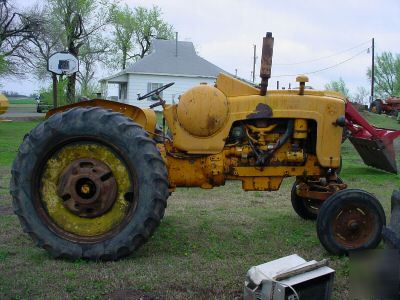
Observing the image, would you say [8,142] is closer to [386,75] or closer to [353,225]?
[353,225]

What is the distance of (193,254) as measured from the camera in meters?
5.28

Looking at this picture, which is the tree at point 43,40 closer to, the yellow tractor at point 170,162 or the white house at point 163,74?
the white house at point 163,74

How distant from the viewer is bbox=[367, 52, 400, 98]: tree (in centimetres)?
6038

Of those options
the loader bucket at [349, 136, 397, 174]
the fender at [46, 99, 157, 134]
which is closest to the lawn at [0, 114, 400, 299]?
the fender at [46, 99, 157, 134]

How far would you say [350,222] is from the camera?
17.5 ft

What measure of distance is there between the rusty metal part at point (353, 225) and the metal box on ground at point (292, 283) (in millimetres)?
1411

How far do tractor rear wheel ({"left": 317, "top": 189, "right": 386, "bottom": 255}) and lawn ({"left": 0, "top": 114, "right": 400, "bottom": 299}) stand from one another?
19 cm

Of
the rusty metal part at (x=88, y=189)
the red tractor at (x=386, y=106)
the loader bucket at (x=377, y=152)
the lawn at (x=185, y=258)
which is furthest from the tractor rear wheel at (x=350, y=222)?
the red tractor at (x=386, y=106)

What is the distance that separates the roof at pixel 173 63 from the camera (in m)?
42.3

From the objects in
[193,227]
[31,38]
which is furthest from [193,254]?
[31,38]

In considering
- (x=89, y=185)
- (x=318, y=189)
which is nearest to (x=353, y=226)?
(x=318, y=189)

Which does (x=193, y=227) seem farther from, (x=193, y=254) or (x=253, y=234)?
(x=193, y=254)

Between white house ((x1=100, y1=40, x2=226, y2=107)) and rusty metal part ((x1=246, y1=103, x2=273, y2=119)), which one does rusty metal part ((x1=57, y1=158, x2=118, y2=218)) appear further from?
white house ((x1=100, y1=40, x2=226, y2=107))

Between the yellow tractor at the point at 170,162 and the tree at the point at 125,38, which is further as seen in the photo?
the tree at the point at 125,38
